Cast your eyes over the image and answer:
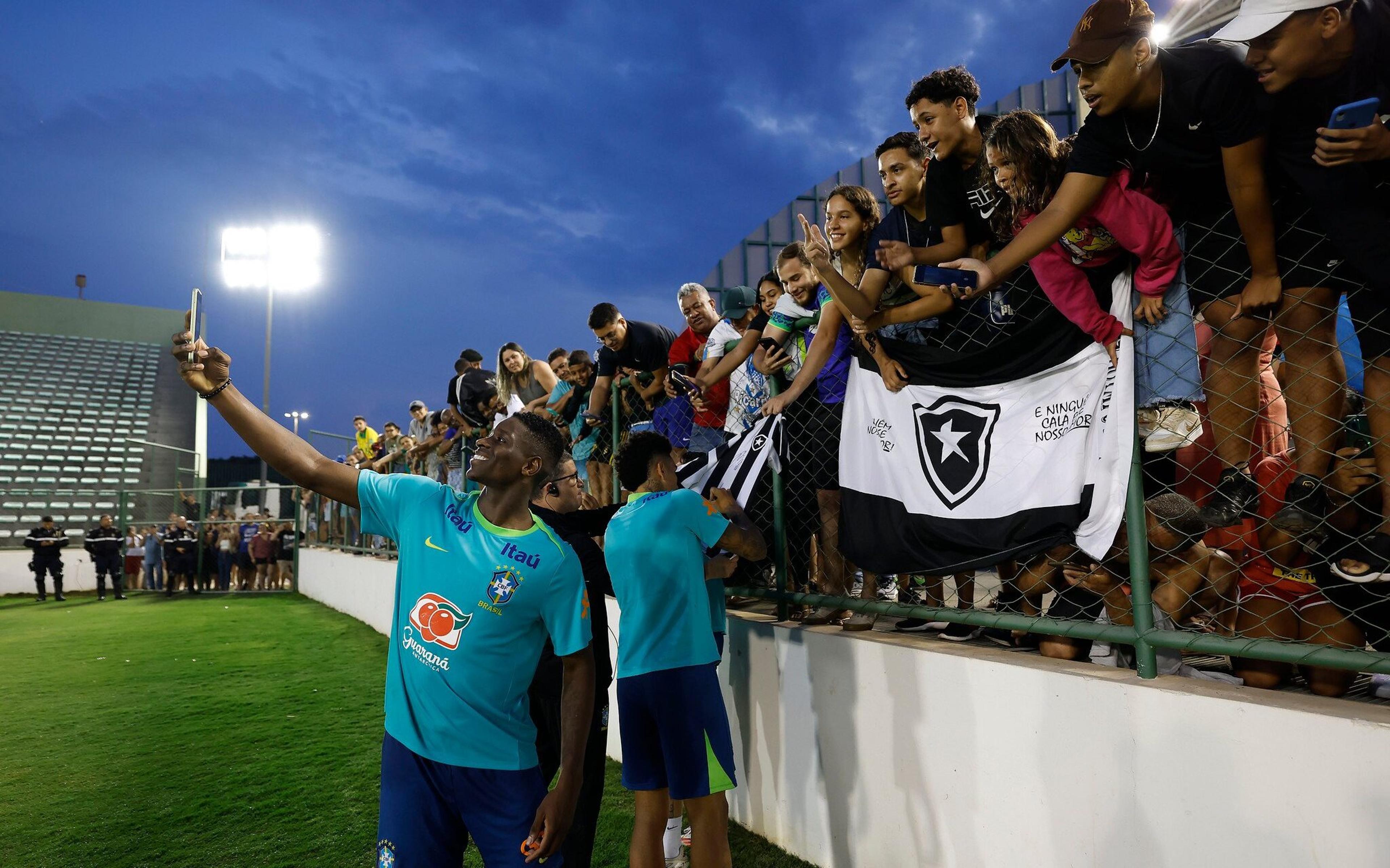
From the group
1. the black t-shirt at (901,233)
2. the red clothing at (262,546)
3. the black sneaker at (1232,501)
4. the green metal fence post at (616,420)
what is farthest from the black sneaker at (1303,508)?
the red clothing at (262,546)

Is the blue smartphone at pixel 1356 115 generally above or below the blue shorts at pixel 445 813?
above

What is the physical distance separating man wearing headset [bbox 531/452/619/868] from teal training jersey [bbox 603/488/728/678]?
0.43ft

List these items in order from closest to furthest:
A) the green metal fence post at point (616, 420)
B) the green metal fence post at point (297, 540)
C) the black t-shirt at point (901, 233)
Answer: the black t-shirt at point (901, 233)
the green metal fence post at point (616, 420)
the green metal fence post at point (297, 540)

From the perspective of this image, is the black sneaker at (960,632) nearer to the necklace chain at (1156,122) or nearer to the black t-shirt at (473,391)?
the necklace chain at (1156,122)

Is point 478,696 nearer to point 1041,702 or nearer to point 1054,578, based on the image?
point 1041,702

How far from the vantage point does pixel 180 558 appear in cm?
2016

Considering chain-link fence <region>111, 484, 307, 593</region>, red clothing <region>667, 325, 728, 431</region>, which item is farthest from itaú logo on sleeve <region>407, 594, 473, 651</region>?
chain-link fence <region>111, 484, 307, 593</region>

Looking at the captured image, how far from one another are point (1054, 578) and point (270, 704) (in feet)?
23.4

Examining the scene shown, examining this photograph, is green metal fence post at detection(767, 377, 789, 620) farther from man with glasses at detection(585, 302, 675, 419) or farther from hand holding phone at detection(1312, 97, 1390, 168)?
hand holding phone at detection(1312, 97, 1390, 168)

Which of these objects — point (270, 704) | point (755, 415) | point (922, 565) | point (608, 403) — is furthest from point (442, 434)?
point (922, 565)

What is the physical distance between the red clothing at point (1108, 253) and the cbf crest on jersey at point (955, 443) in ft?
1.65

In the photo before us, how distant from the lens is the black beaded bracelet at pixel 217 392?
2455 mm

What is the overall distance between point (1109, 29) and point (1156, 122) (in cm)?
32

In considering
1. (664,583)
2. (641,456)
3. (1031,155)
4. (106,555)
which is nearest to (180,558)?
(106,555)
